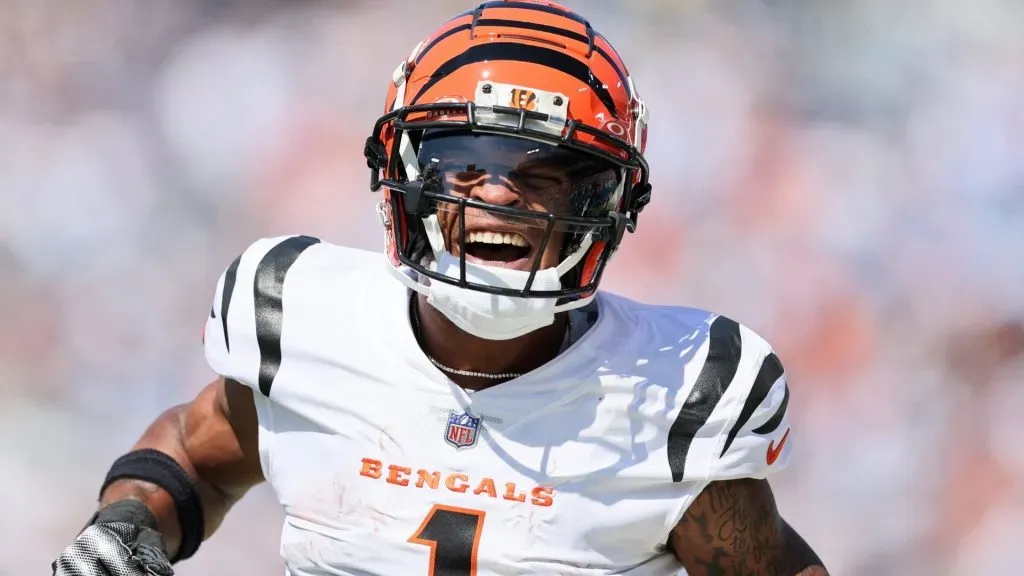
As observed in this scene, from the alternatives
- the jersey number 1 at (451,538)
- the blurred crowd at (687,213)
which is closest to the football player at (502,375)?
the jersey number 1 at (451,538)

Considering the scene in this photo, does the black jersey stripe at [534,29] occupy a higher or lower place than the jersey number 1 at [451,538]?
higher

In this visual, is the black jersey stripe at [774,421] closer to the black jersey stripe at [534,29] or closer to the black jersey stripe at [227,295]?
the black jersey stripe at [534,29]

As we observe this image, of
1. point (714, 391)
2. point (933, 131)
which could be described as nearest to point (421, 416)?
point (714, 391)

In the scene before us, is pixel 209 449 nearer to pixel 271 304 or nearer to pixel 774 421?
pixel 271 304

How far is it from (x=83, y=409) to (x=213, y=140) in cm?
91

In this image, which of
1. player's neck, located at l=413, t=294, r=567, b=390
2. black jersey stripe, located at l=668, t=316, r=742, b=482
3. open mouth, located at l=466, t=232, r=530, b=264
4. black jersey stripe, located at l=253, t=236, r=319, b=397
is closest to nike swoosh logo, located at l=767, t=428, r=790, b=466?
black jersey stripe, located at l=668, t=316, r=742, b=482

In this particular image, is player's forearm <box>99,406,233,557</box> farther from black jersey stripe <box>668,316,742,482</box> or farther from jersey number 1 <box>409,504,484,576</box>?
black jersey stripe <box>668,316,742,482</box>

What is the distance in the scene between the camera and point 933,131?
357 cm

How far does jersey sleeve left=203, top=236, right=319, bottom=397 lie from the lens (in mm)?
1801

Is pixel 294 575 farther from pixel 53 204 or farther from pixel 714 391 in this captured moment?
pixel 53 204

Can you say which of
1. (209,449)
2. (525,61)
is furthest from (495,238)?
(209,449)

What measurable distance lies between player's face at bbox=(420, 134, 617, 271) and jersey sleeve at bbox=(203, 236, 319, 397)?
0.33m

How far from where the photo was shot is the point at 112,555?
1.66 metres

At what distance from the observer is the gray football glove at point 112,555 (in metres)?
1.64
